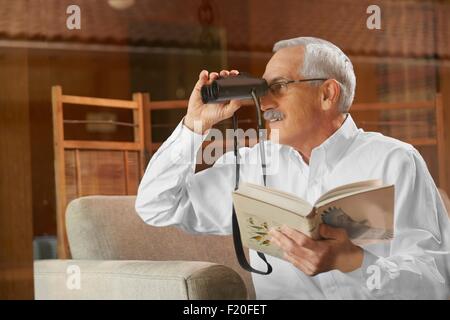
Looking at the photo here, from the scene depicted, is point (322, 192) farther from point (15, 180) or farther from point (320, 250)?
point (15, 180)

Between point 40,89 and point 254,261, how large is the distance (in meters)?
0.80

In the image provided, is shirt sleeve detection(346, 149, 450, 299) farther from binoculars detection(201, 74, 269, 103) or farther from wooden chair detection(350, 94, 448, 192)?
binoculars detection(201, 74, 269, 103)

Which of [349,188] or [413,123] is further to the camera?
[413,123]

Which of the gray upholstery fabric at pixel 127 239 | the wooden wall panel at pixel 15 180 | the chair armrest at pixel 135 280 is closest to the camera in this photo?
the chair armrest at pixel 135 280

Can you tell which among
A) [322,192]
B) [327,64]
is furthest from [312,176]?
[327,64]

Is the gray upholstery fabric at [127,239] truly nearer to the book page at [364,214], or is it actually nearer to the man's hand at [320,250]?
the man's hand at [320,250]

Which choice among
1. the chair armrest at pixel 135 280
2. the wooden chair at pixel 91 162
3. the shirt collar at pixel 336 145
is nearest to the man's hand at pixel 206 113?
the wooden chair at pixel 91 162

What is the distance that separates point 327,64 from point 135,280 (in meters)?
0.82

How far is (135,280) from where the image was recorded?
234cm

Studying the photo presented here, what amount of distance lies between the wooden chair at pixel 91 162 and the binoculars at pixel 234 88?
220 millimetres

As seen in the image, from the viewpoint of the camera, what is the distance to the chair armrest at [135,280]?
227 cm

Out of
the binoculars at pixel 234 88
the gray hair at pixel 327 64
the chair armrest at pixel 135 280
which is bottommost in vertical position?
the chair armrest at pixel 135 280
